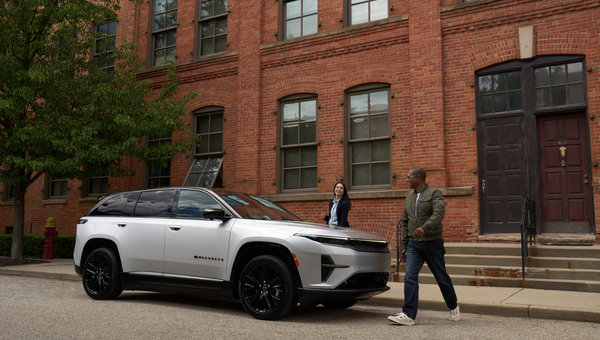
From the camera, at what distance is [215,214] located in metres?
6.78

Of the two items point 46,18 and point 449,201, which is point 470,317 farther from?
point 46,18

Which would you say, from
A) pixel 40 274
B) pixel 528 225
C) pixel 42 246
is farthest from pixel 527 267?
pixel 42 246

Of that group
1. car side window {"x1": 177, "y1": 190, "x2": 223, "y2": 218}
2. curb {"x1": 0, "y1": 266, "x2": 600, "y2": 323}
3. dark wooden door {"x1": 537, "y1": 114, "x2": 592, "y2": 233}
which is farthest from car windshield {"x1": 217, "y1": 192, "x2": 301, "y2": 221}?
dark wooden door {"x1": 537, "y1": 114, "x2": 592, "y2": 233}

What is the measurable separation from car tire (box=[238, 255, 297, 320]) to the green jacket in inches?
59.7

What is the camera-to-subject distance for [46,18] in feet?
43.9

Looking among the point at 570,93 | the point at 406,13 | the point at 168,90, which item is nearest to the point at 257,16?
the point at 168,90

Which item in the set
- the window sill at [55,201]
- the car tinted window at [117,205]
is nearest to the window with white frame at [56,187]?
the window sill at [55,201]

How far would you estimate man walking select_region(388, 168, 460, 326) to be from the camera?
6109 millimetres

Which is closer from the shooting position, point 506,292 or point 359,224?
point 506,292

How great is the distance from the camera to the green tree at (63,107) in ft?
41.5

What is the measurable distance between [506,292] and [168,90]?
9687 mm

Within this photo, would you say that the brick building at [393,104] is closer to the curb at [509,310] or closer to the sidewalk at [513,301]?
the sidewalk at [513,301]

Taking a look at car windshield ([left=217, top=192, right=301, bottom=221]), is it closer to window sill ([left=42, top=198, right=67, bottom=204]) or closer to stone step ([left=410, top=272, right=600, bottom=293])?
stone step ([left=410, top=272, right=600, bottom=293])

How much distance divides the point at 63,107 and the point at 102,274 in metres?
7.10
